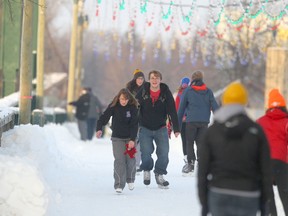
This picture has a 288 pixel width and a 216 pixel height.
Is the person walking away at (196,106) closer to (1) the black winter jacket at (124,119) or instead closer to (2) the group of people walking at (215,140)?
(2) the group of people walking at (215,140)

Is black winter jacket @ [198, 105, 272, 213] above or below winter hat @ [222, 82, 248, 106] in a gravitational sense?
below

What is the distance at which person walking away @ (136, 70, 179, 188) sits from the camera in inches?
561

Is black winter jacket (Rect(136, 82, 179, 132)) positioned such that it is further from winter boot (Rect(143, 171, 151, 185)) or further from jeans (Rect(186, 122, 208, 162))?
jeans (Rect(186, 122, 208, 162))

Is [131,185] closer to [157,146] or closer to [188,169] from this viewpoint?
[157,146]

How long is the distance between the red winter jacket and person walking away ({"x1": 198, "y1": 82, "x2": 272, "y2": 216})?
9.24 ft

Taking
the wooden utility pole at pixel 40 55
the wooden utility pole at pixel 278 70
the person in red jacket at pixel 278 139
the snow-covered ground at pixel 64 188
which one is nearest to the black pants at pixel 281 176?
the person in red jacket at pixel 278 139

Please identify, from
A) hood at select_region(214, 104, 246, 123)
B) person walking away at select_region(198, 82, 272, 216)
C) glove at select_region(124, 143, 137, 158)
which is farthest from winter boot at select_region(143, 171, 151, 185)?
hood at select_region(214, 104, 246, 123)

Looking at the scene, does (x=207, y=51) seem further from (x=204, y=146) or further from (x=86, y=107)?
(x=204, y=146)

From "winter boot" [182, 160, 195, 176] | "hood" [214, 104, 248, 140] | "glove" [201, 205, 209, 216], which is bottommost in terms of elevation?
"winter boot" [182, 160, 195, 176]

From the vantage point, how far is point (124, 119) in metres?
13.7

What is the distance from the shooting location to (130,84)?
52.6ft

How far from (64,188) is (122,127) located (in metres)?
1.42

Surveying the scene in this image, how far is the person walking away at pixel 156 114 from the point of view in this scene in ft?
46.8

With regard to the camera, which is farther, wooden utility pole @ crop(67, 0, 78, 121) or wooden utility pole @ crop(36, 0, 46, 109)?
wooden utility pole @ crop(67, 0, 78, 121)
